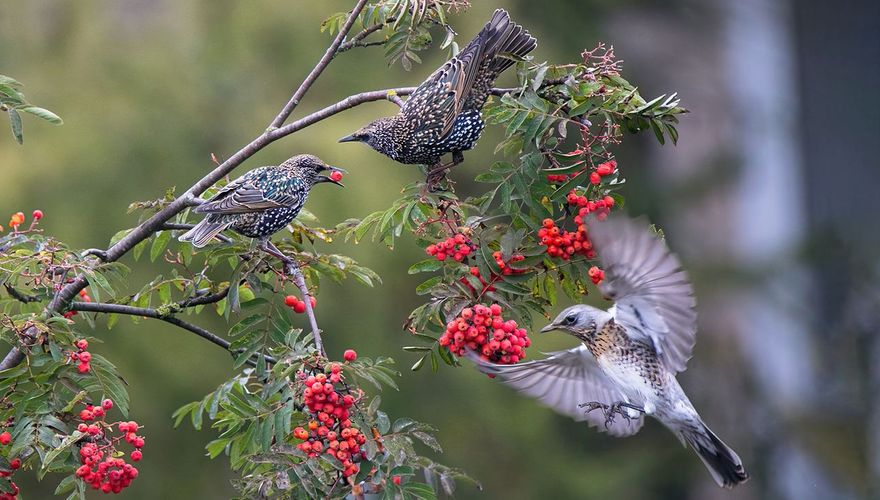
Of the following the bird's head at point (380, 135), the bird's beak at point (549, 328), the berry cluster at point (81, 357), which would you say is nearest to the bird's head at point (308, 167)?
the bird's head at point (380, 135)

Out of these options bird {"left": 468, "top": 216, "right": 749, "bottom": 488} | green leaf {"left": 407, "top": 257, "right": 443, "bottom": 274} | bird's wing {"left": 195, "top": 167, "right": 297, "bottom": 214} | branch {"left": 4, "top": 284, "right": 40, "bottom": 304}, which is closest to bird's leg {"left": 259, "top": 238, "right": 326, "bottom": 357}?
bird's wing {"left": 195, "top": 167, "right": 297, "bottom": 214}

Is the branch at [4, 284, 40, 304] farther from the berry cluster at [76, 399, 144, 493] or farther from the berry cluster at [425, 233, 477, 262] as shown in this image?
the berry cluster at [425, 233, 477, 262]

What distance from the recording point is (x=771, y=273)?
23.7 feet

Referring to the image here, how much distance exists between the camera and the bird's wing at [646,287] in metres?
2.88

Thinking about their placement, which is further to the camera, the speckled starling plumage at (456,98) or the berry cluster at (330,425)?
the speckled starling plumage at (456,98)

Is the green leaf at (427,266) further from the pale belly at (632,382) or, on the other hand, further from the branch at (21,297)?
the branch at (21,297)

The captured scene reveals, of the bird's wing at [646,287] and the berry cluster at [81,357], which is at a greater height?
the bird's wing at [646,287]

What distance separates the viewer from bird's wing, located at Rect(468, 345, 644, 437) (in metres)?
3.50

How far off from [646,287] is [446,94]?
0.81m

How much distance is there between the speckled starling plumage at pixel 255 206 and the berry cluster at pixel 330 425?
640mm

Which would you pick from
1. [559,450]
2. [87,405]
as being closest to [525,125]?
[87,405]

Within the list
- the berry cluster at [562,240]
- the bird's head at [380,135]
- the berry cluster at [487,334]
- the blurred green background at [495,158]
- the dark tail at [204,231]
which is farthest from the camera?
the blurred green background at [495,158]

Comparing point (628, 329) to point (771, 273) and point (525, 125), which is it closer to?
point (525, 125)

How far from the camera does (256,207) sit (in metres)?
3.16
